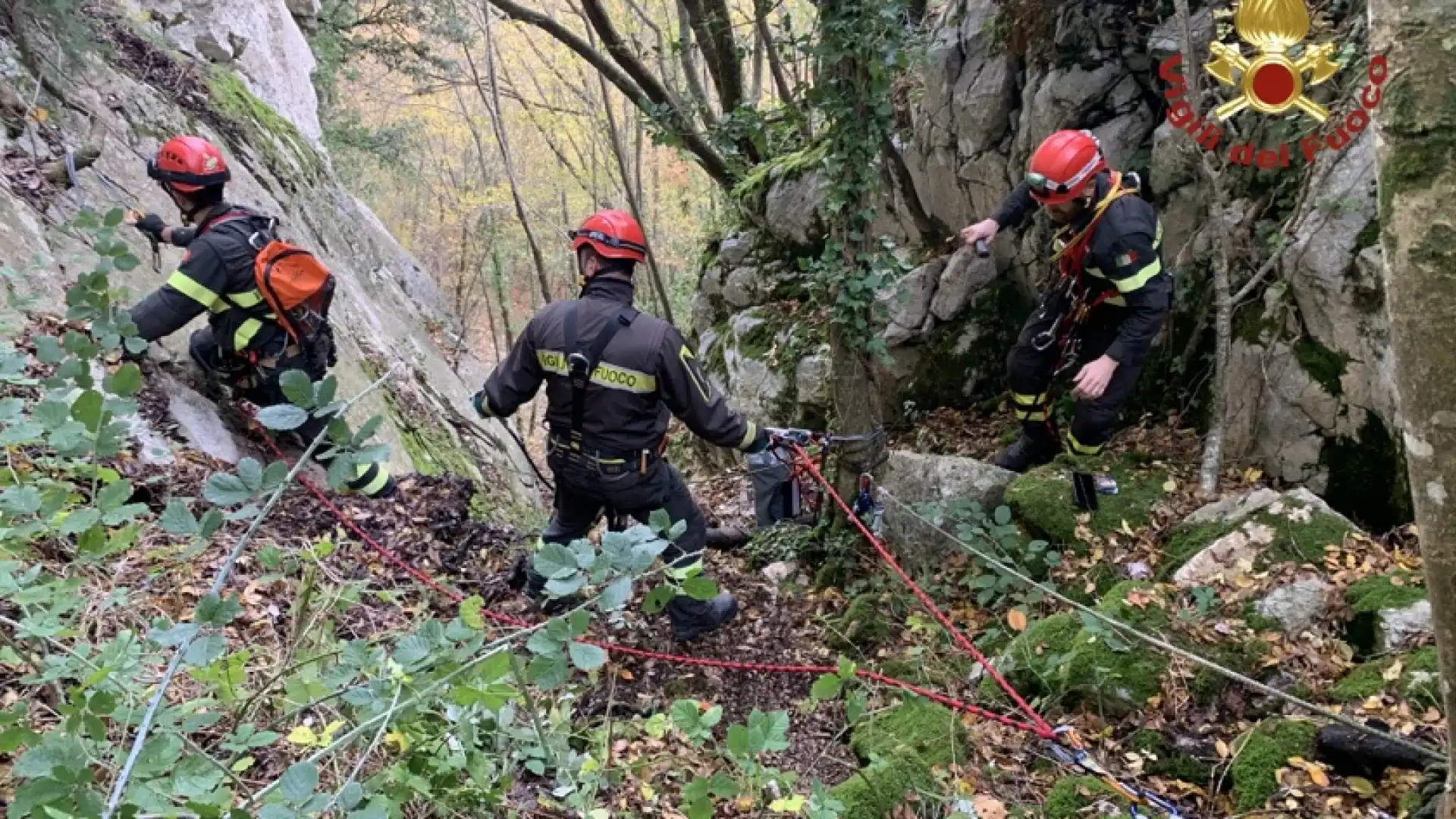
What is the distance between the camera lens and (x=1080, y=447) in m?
5.05

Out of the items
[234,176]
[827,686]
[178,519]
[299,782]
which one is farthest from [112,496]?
[234,176]

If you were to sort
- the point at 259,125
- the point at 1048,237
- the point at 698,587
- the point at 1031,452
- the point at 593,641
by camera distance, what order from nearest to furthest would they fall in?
the point at 698,587 → the point at 593,641 → the point at 1031,452 → the point at 1048,237 → the point at 259,125

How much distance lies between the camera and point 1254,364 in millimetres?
5219

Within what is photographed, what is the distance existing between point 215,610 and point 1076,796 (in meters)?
2.96

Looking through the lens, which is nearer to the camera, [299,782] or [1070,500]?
[299,782]

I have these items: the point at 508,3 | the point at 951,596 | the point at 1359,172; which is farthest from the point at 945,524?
the point at 508,3

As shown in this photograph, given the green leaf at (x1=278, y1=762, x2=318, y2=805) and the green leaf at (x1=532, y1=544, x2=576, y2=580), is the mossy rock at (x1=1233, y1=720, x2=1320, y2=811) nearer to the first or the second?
the green leaf at (x1=532, y1=544, x2=576, y2=580)

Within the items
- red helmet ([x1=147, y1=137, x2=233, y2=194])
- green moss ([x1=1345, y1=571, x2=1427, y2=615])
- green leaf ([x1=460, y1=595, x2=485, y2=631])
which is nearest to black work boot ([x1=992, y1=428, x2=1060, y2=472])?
green moss ([x1=1345, y1=571, x2=1427, y2=615])

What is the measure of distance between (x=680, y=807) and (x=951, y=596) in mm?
2575

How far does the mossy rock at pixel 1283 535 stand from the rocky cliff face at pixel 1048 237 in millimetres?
613

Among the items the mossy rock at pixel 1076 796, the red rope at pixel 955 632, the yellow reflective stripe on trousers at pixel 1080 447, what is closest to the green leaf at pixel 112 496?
the red rope at pixel 955 632

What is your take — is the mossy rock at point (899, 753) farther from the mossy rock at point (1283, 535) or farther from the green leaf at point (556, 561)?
the green leaf at point (556, 561)

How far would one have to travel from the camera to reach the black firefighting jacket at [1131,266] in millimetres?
4418

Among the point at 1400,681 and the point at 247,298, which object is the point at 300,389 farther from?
the point at 1400,681
